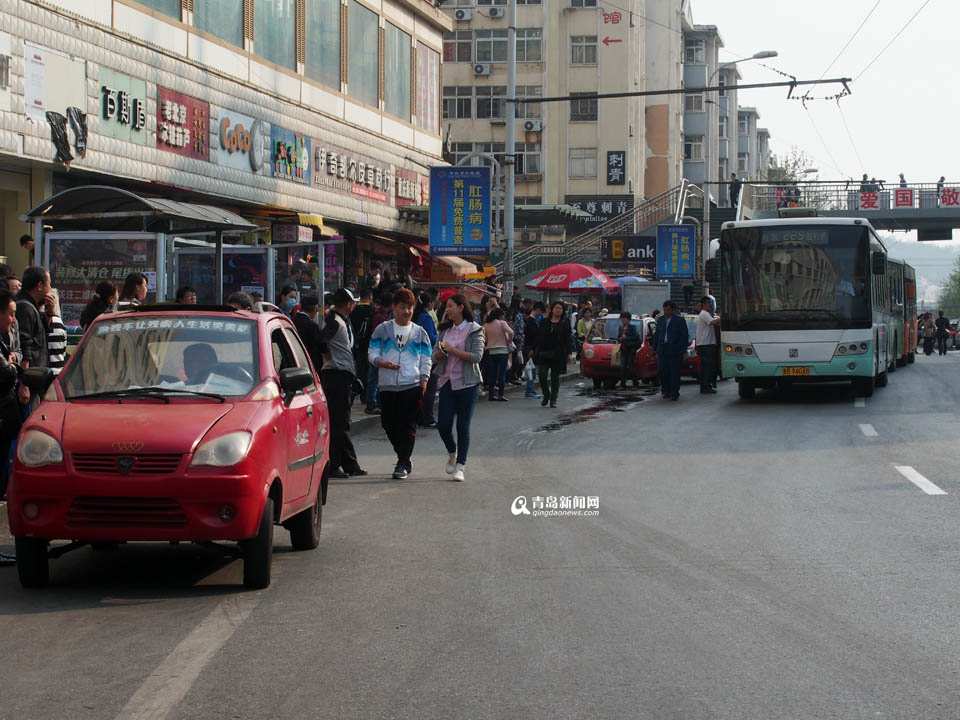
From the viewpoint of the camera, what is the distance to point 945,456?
1448 cm

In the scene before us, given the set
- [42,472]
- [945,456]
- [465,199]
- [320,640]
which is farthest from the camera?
[465,199]

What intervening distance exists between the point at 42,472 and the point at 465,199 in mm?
21888

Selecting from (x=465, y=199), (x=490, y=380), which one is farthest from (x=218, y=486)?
(x=465, y=199)

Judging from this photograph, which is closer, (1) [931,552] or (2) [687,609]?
(2) [687,609]

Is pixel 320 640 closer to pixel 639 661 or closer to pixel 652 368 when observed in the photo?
pixel 639 661

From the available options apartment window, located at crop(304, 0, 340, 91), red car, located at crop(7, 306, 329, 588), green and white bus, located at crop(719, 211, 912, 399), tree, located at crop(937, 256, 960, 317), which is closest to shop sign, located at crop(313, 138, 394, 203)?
apartment window, located at crop(304, 0, 340, 91)

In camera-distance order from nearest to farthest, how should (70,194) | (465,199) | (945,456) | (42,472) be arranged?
(42,472), (945,456), (70,194), (465,199)

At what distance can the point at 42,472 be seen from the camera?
7.18m

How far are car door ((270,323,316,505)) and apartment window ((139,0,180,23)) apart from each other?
1524 cm

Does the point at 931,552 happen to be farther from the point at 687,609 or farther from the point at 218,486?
the point at 218,486

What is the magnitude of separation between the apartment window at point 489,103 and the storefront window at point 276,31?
135 ft

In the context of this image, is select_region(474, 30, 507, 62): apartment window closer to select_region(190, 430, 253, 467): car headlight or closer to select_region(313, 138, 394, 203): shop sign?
select_region(313, 138, 394, 203): shop sign

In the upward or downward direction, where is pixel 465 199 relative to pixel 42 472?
upward

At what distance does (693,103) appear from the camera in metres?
92.4
